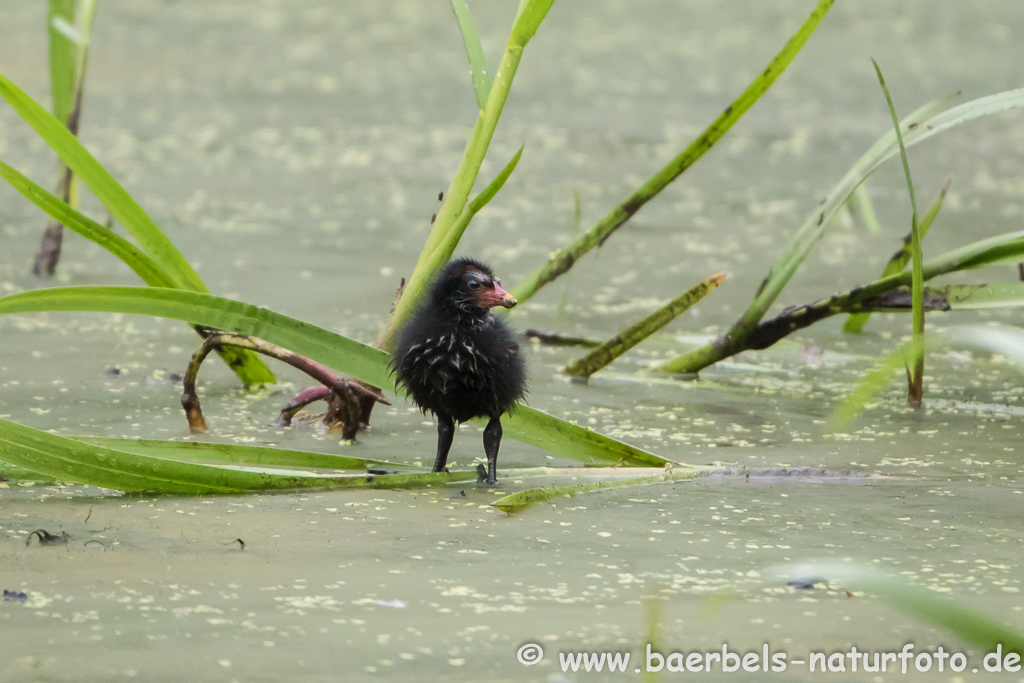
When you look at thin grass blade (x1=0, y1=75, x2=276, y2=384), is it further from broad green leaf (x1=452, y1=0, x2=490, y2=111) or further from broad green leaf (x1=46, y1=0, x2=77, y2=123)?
broad green leaf (x1=46, y1=0, x2=77, y2=123)

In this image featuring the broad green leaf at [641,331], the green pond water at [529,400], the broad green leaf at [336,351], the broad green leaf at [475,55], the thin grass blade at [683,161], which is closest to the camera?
the green pond water at [529,400]

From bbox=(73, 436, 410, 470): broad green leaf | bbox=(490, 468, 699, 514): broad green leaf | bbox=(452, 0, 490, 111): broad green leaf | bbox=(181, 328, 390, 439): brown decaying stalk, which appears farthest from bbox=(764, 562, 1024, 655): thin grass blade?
bbox=(452, 0, 490, 111): broad green leaf

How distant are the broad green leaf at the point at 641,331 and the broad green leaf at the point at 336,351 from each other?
2.50 ft

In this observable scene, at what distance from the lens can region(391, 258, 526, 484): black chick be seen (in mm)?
2703

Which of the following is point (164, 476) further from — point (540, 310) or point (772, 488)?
point (540, 310)

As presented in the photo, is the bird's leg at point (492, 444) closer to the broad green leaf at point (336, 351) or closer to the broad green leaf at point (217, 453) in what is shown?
the broad green leaf at point (336, 351)

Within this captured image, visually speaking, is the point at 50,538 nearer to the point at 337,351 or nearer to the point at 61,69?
the point at 337,351

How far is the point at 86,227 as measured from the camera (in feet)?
9.61

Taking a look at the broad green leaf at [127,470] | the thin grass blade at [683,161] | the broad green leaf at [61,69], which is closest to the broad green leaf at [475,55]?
the thin grass blade at [683,161]

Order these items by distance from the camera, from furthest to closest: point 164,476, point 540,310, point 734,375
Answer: point 540,310 < point 734,375 < point 164,476

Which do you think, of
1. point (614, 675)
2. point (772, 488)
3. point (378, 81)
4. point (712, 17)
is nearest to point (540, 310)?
point (772, 488)

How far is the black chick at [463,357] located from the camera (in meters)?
2.70

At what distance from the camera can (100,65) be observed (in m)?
9.84

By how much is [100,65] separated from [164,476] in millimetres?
8122
